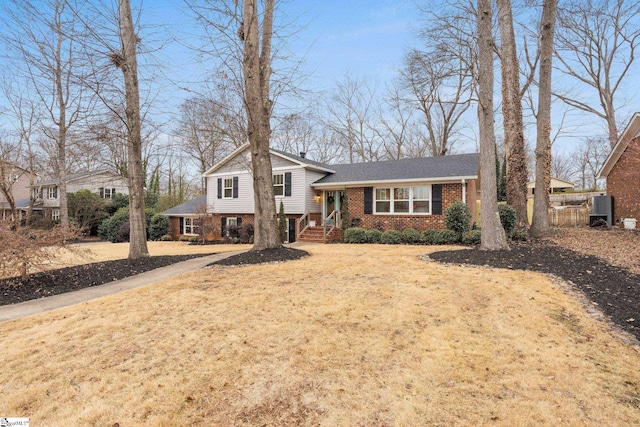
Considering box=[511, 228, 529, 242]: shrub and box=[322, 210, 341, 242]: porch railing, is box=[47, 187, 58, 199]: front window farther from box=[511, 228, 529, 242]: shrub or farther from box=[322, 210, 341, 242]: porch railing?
box=[511, 228, 529, 242]: shrub

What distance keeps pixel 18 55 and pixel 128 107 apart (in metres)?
5.09

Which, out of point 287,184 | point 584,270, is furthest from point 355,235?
point 584,270

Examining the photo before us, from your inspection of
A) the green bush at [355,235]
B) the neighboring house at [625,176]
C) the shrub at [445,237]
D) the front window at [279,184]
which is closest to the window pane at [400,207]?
the green bush at [355,235]

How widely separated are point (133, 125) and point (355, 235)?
966 cm

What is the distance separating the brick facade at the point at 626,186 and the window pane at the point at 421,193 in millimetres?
7901

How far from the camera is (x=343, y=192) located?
17516mm

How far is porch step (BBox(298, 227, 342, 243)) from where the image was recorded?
16078 millimetres

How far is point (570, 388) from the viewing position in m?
2.73

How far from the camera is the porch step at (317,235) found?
52.7 feet

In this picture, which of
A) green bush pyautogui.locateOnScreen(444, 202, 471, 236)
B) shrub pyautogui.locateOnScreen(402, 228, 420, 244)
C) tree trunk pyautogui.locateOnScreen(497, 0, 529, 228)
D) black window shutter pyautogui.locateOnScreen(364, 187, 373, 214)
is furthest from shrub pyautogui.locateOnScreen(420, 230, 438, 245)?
tree trunk pyautogui.locateOnScreen(497, 0, 529, 228)

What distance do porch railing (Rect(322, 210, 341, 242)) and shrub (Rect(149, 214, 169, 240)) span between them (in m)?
13.0

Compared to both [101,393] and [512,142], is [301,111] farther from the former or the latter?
[101,393]

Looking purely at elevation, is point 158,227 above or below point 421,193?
below

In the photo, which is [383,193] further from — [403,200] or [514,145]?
[514,145]
